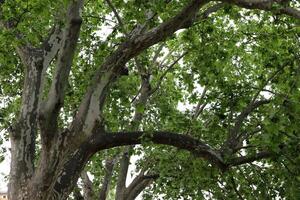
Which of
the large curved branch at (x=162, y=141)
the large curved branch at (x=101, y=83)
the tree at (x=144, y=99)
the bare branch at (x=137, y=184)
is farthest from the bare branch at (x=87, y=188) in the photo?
the large curved branch at (x=101, y=83)

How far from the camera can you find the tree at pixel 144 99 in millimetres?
8336

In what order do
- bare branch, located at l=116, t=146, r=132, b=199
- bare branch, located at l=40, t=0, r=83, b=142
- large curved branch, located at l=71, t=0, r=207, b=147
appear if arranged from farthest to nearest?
bare branch, located at l=116, t=146, r=132, b=199, large curved branch, located at l=71, t=0, r=207, b=147, bare branch, located at l=40, t=0, r=83, b=142

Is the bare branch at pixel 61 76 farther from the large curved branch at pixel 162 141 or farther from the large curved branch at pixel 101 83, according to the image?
the large curved branch at pixel 162 141

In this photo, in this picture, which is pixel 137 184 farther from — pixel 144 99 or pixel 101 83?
pixel 101 83

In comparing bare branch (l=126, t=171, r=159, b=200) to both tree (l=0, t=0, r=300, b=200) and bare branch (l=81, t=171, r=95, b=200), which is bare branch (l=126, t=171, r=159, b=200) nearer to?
tree (l=0, t=0, r=300, b=200)

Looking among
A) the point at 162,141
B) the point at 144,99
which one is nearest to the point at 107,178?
the point at 144,99

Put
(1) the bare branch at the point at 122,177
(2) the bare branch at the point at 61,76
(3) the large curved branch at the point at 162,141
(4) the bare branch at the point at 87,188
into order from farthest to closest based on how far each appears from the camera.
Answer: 1. (4) the bare branch at the point at 87,188
2. (1) the bare branch at the point at 122,177
3. (3) the large curved branch at the point at 162,141
4. (2) the bare branch at the point at 61,76

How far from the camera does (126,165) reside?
1356 centimetres

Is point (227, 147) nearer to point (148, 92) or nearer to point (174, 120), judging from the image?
point (174, 120)

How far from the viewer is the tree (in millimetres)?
8336

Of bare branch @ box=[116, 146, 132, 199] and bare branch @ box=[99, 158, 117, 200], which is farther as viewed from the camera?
bare branch @ box=[99, 158, 117, 200]

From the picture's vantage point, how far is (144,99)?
12891 millimetres

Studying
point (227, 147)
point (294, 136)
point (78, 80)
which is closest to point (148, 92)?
point (78, 80)

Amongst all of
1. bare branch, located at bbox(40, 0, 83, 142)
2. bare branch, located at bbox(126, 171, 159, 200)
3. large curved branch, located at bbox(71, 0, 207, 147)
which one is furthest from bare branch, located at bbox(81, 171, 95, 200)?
bare branch, located at bbox(40, 0, 83, 142)
